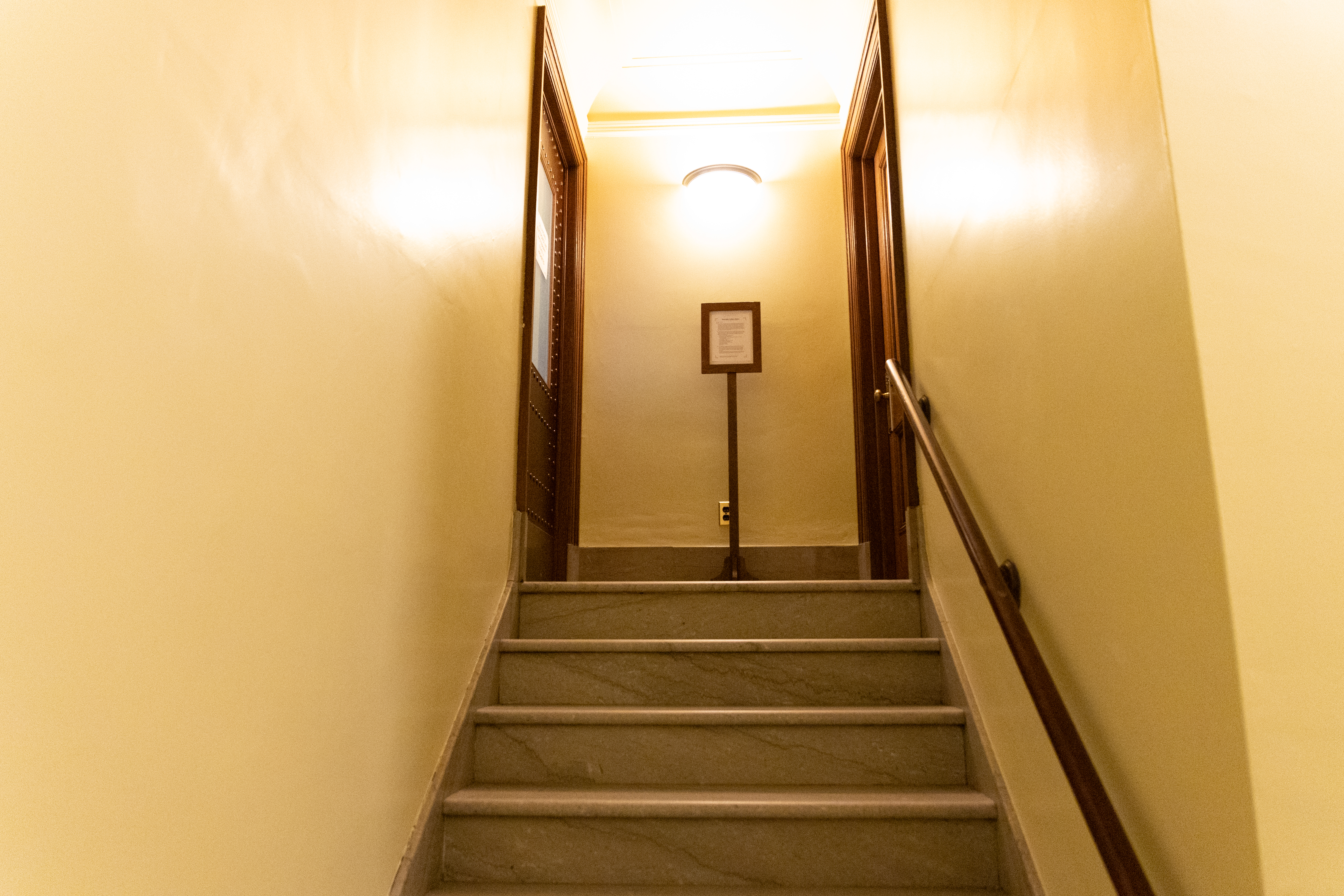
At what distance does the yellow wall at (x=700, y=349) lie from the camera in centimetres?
455

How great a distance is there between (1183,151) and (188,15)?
137 cm

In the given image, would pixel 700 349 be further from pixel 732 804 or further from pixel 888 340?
pixel 732 804

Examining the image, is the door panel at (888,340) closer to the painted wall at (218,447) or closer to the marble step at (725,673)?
the marble step at (725,673)

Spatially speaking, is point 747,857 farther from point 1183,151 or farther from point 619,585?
point 1183,151

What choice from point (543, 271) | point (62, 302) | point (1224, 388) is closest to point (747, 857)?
point (1224, 388)

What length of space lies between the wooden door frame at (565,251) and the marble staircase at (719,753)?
1.21 meters

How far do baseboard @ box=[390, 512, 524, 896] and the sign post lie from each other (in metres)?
1.37

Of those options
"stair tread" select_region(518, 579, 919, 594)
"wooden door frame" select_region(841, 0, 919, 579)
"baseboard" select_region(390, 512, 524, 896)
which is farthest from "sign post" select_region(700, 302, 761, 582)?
"baseboard" select_region(390, 512, 524, 896)

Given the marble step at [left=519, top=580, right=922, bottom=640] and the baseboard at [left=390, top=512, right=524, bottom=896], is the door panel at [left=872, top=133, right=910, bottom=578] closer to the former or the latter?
the marble step at [left=519, top=580, right=922, bottom=640]

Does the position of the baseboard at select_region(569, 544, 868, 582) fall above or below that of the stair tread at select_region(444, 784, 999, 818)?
above

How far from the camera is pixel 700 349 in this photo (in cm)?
475

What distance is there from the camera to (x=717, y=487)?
4.58 meters

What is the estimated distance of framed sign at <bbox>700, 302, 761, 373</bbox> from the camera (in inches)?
172

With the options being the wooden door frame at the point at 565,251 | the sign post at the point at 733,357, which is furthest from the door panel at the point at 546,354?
the sign post at the point at 733,357
